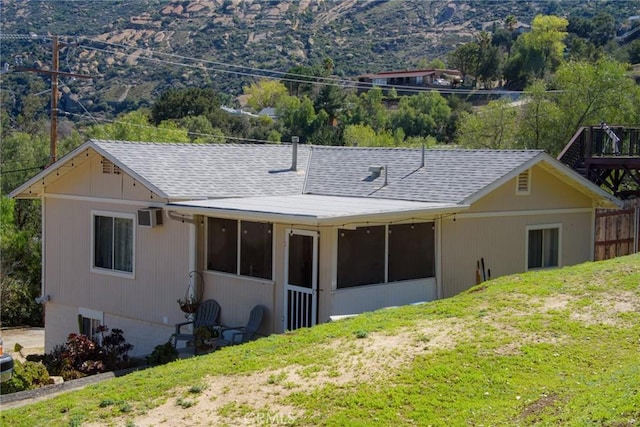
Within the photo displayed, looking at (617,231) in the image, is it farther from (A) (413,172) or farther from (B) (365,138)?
(B) (365,138)

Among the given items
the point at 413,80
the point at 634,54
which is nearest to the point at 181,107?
the point at 413,80

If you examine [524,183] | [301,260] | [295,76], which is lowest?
[301,260]

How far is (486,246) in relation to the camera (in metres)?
18.5

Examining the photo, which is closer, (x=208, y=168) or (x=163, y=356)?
(x=163, y=356)

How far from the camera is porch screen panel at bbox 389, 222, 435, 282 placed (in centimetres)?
1681

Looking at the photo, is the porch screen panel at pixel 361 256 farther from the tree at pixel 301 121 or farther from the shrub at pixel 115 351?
the tree at pixel 301 121

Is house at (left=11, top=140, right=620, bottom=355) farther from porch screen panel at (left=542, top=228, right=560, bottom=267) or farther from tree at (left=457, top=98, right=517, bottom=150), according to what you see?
tree at (left=457, top=98, right=517, bottom=150)

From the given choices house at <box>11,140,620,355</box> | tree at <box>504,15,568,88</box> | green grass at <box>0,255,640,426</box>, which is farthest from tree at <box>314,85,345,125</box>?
green grass at <box>0,255,640,426</box>

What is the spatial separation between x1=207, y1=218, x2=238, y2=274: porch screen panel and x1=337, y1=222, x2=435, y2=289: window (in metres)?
2.57

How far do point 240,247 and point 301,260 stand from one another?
1624 mm

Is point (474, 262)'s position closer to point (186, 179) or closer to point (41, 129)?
point (186, 179)

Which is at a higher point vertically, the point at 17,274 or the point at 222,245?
A: the point at 222,245

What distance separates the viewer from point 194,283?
17.5 m

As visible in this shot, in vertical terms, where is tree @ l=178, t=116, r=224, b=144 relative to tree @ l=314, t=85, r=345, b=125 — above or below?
below
